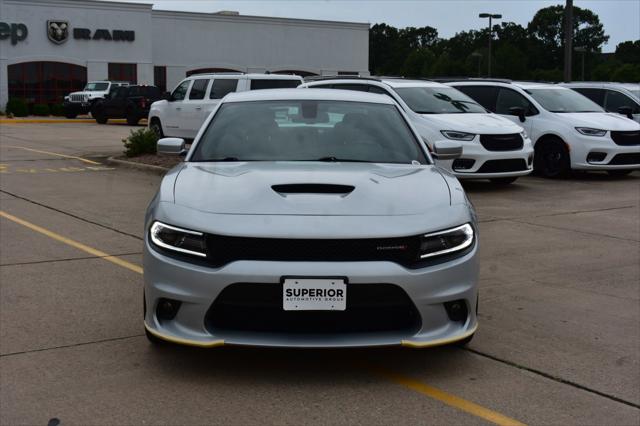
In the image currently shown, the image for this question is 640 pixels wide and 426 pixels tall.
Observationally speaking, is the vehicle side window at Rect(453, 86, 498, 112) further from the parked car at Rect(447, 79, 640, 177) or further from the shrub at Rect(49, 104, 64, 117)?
the shrub at Rect(49, 104, 64, 117)

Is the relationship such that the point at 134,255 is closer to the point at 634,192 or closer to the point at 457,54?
the point at 634,192

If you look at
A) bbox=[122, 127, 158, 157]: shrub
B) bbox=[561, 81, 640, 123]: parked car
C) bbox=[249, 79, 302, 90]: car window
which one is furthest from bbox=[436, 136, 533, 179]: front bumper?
bbox=[249, 79, 302, 90]: car window

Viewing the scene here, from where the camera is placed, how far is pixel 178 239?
179 inches

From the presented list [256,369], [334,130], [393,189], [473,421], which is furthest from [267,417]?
[334,130]

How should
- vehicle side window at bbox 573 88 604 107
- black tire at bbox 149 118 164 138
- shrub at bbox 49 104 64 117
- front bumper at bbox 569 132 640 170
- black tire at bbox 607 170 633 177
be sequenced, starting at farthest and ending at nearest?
shrub at bbox 49 104 64 117 → black tire at bbox 149 118 164 138 → vehicle side window at bbox 573 88 604 107 → black tire at bbox 607 170 633 177 → front bumper at bbox 569 132 640 170

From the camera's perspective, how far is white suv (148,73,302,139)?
761 inches

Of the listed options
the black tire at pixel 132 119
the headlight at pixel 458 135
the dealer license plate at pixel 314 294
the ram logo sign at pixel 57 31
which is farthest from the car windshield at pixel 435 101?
the ram logo sign at pixel 57 31

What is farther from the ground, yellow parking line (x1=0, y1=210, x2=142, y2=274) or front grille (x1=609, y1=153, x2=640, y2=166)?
front grille (x1=609, y1=153, x2=640, y2=166)

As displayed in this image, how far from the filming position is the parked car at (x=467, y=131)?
13336mm

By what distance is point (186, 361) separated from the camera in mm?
4926

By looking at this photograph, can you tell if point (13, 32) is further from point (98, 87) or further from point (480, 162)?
point (480, 162)

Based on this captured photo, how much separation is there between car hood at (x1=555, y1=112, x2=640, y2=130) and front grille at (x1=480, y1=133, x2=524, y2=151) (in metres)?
2.04

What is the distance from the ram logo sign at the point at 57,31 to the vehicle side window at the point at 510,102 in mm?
32810

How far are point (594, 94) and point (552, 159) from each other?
3983mm
